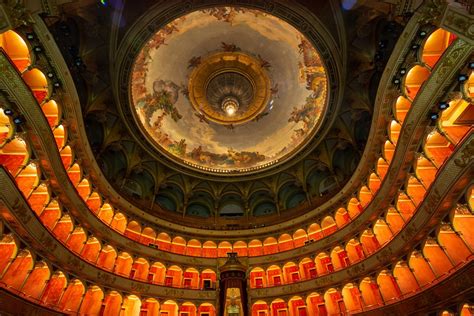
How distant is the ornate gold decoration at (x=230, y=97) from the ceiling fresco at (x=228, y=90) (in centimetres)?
10

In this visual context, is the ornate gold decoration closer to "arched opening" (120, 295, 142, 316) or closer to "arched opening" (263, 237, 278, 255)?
"arched opening" (263, 237, 278, 255)

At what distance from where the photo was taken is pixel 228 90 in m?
31.3

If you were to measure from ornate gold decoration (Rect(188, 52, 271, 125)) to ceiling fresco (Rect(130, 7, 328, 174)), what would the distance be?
10 cm

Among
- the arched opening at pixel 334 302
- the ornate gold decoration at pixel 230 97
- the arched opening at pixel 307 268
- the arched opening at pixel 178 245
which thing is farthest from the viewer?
the ornate gold decoration at pixel 230 97

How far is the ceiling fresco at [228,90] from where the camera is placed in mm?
26641

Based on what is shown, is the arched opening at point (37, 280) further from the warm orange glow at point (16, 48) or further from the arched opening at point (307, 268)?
the arched opening at point (307, 268)

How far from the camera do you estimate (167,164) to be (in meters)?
29.8

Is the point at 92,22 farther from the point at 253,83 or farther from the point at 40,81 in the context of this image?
the point at 253,83

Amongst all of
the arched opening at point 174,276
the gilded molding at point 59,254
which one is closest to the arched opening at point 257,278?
the gilded molding at point 59,254

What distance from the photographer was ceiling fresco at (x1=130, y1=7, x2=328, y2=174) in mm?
26641

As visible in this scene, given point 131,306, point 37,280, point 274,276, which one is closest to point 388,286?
point 274,276

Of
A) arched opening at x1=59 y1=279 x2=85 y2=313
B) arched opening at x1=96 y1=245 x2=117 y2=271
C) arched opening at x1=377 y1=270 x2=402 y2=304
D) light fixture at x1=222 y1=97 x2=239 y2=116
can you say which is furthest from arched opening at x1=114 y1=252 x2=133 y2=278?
arched opening at x1=377 y1=270 x2=402 y2=304

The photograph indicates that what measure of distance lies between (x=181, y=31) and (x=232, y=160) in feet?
44.7

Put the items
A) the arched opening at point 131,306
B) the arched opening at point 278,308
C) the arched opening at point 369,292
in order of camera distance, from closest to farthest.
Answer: the arched opening at point 369,292 → the arched opening at point 131,306 → the arched opening at point 278,308
